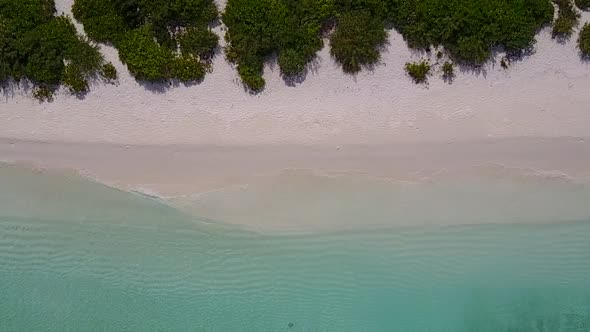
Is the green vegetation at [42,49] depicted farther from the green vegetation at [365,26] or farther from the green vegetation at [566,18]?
the green vegetation at [566,18]

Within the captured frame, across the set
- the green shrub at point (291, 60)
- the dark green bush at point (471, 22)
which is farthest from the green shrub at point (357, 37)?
the green shrub at point (291, 60)

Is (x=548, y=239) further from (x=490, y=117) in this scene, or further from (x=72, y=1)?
(x=72, y=1)

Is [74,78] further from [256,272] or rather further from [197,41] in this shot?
[256,272]

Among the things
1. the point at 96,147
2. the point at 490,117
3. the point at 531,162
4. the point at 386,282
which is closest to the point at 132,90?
the point at 96,147

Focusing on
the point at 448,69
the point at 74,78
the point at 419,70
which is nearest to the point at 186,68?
the point at 74,78

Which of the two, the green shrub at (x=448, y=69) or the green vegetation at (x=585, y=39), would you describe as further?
the green shrub at (x=448, y=69)

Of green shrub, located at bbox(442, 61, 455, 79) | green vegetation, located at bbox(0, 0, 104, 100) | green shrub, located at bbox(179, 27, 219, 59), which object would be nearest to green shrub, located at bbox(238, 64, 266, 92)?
green shrub, located at bbox(179, 27, 219, 59)
